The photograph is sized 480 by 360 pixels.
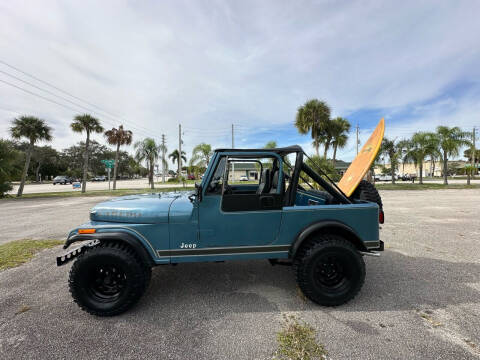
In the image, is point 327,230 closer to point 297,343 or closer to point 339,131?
point 297,343

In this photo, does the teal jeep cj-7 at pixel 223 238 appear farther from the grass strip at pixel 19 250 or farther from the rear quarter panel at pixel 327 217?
the grass strip at pixel 19 250

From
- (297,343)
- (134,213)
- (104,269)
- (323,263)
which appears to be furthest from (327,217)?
(104,269)

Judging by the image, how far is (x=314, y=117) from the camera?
23.3 metres

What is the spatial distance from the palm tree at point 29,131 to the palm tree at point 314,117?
25227 mm

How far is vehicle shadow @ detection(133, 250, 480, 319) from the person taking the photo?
8.36ft

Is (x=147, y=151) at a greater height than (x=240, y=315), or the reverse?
(x=147, y=151)

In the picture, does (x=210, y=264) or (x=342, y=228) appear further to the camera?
(x=210, y=264)

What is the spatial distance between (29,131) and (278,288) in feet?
80.2

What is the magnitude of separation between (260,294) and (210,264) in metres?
1.28

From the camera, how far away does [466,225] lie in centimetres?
626

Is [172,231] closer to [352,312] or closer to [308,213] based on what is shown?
[308,213]

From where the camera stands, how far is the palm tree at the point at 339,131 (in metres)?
25.3

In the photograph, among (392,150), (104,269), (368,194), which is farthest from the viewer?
(392,150)

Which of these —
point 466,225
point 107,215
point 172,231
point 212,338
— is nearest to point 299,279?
point 212,338
